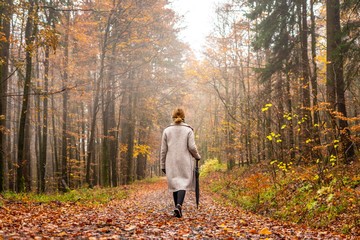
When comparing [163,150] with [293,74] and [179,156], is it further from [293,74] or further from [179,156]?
[293,74]

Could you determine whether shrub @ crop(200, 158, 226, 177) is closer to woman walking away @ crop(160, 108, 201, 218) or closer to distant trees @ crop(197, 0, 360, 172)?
distant trees @ crop(197, 0, 360, 172)

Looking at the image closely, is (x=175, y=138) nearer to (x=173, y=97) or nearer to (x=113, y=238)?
(x=113, y=238)

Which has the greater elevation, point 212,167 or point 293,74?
point 293,74

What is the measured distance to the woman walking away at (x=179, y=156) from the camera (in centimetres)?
699

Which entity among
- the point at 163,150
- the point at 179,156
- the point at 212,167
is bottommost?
the point at 212,167

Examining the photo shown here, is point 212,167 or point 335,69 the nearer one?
point 335,69

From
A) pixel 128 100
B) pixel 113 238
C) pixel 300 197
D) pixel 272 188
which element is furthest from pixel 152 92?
pixel 113 238

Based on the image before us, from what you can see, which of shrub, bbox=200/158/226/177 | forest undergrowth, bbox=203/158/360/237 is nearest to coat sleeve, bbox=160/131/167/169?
forest undergrowth, bbox=203/158/360/237

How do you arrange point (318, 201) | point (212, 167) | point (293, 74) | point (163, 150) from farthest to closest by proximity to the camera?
point (212, 167) → point (293, 74) → point (318, 201) → point (163, 150)

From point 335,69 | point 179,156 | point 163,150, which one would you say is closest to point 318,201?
point 179,156

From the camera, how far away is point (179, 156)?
7.11m

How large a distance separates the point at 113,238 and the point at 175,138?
10.2 feet

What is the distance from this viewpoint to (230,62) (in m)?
23.4

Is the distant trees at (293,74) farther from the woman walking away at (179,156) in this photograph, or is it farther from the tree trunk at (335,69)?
the woman walking away at (179,156)
